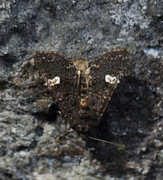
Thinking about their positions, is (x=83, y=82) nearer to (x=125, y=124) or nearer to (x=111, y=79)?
(x=111, y=79)

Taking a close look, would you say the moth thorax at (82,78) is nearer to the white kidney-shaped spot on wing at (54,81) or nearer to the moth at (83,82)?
the moth at (83,82)

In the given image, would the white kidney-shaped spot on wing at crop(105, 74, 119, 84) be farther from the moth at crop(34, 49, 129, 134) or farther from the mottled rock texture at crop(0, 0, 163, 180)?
the mottled rock texture at crop(0, 0, 163, 180)

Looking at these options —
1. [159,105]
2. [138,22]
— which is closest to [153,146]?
[159,105]

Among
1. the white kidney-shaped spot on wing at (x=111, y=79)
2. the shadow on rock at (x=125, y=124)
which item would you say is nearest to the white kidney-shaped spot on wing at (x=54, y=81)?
the white kidney-shaped spot on wing at (x=111, y=79)

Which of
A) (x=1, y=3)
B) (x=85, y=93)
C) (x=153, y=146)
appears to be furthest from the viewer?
(x=153, y=146)

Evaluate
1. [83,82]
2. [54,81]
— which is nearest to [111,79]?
[83,82]

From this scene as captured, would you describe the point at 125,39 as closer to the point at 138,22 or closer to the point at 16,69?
the point at 138,22

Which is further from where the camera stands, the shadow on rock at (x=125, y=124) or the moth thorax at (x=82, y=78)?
the shadow on rock at (x=125, y=124)
